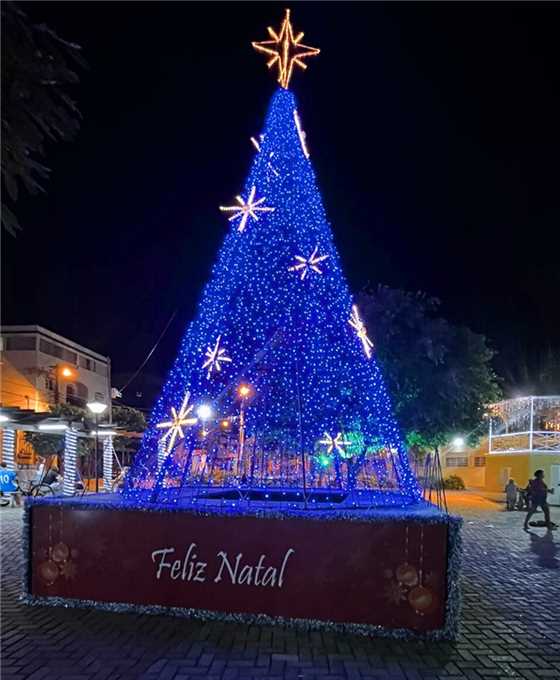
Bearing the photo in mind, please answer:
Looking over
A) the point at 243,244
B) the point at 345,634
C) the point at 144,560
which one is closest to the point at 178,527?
the point at 144,560

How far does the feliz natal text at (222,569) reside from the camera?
6598mm

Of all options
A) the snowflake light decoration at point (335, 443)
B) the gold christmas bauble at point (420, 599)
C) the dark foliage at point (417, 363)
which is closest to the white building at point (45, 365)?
the dark foliage at point (417, 363)

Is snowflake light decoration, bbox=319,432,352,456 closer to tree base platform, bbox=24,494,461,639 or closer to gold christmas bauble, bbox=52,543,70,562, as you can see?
tree base platform, bbox=24,494,461,639

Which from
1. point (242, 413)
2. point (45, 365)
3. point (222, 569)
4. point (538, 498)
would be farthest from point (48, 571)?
point (45, 365)

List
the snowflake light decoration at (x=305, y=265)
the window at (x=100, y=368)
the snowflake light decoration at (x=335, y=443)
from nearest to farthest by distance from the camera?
the snowflake light decoration at (x=305, y=265)
the snowflake light decoration at (x=335, y=443)
the window at (x=100, y=368)

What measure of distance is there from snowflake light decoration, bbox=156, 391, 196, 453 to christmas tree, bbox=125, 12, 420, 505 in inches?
1.6

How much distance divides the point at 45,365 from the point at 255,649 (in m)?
32.6

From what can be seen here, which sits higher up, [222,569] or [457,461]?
[222,569]

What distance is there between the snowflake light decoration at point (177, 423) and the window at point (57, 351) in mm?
29279

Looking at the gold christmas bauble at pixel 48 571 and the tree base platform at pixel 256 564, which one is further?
the gold christmas bauble at pixel 48 571

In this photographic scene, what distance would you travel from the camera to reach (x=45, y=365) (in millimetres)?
35281

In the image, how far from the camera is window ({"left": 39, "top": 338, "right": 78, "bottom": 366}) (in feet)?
116

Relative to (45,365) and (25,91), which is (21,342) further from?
(25,91)

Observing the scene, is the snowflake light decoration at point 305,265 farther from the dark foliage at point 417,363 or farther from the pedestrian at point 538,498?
the dark foliage at point 417,363
